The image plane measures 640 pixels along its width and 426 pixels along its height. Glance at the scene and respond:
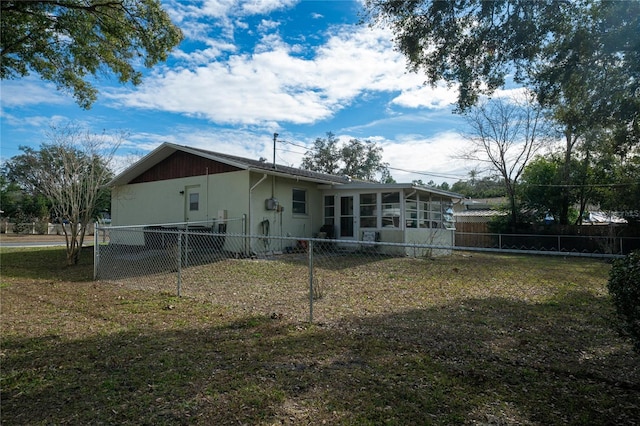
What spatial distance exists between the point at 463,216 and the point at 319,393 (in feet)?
91.7

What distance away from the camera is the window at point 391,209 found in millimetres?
13844

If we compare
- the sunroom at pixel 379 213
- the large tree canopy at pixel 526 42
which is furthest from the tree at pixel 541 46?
the sunroom at pixel 379 213

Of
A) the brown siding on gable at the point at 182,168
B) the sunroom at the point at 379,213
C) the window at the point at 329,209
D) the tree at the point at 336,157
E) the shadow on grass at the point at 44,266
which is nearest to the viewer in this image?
the shadow on grass at the point at 44,266

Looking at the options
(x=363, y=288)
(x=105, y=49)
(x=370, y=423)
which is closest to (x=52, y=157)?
(x=105, y=49)

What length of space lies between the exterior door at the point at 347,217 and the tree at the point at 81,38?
8.50m

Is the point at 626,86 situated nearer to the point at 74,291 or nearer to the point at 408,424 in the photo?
the point at 408,424

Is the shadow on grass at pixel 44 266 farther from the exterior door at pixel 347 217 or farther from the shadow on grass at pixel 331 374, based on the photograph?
the exterior door at pixel 347 217

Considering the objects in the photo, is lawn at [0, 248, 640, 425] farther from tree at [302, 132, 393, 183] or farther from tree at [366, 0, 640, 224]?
tree at [302, 132, 393, 183]

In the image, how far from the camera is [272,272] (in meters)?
9.24

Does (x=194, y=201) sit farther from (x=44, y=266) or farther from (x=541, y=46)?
(x=541, y=46)

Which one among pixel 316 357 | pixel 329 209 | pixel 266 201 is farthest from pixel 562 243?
pixel 316 357

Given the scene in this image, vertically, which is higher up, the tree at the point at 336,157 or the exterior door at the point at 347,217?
the tree at the point at 336,157

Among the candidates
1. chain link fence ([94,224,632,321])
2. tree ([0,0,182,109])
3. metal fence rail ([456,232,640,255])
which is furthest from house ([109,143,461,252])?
tree ([0,0,182,109])

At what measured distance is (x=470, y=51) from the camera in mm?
7469
